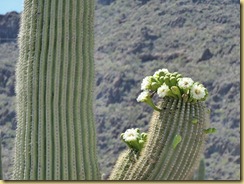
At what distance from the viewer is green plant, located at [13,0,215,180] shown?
10.9 feet

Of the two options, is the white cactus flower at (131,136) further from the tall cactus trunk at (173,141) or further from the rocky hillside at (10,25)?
the rocky hillside at (10,25)

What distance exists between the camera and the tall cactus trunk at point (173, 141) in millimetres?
3320

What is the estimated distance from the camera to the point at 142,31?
93.6 feet

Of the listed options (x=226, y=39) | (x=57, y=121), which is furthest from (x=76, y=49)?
(x=226, y=39)

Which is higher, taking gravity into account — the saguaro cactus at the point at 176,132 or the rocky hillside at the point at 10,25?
the rocky hillside at the point at 10,25

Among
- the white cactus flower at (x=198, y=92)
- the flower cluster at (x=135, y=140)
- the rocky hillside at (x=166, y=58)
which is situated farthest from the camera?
the rocky hillside at (x=166, y=58)

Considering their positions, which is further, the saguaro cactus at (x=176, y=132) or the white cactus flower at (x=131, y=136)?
the white cactus flower at (x=131, y=136)

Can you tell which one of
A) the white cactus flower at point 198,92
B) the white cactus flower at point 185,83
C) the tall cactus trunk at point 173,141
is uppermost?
the white cactus flower at point 185,83

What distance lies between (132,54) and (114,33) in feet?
4.32

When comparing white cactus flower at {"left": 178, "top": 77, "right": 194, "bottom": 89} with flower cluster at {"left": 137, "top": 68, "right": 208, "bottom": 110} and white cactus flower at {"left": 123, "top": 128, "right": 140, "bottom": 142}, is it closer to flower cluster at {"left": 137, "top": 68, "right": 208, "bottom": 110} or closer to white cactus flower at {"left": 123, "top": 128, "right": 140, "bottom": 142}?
flower cluster at {"left": 137, "top": 68, "right": 208, "bottom": 110}

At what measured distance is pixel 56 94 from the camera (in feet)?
11.1

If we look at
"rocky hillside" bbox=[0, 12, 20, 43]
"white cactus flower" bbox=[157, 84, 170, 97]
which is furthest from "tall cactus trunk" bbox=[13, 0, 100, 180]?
"rocky hillside" bbox=[0, 12, 20, 43]

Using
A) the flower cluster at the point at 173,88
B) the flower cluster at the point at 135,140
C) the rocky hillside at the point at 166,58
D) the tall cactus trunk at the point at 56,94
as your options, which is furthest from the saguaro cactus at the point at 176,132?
the rocky hillside at the point at 166,58

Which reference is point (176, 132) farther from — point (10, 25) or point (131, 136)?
point (10, 25)
